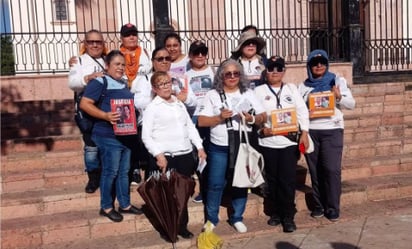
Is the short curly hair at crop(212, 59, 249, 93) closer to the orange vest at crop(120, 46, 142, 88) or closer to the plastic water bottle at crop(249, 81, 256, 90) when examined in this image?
the plastic water bottle at crop(249, 81, 256, 90)

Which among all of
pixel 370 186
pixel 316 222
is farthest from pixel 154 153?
pixel 370 186

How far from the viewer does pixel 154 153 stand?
4.19 metres

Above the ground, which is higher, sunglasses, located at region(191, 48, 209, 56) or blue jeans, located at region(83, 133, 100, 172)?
sunglasses, located at region(191, 48, 209, 56)

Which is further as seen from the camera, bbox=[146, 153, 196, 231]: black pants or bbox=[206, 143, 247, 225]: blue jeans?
bbox=[206, 143, 247, 225]: blue jeans

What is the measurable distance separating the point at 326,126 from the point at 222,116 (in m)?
1.30

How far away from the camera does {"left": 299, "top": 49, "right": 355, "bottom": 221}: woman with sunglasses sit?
4.86 m

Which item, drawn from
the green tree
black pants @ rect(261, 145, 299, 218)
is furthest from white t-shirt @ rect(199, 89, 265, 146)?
the green tree

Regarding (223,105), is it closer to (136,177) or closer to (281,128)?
(281,128)

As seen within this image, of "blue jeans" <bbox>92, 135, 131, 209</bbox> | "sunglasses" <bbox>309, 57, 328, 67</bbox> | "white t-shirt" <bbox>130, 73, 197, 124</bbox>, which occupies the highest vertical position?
"sunglasses" <bbox>309, 57, 328, 67</bbox>

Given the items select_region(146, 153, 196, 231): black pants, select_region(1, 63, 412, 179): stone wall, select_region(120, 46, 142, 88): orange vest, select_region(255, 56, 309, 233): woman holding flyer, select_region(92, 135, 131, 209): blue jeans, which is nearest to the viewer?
select_region(146, 153, 196, 231): black pants

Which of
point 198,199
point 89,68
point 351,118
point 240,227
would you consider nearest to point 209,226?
point 240,227

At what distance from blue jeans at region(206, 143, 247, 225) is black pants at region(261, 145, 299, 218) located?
34 centimetres

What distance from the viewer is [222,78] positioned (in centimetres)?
448

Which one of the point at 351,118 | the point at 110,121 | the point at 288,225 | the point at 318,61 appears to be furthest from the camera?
the point at 351,118
